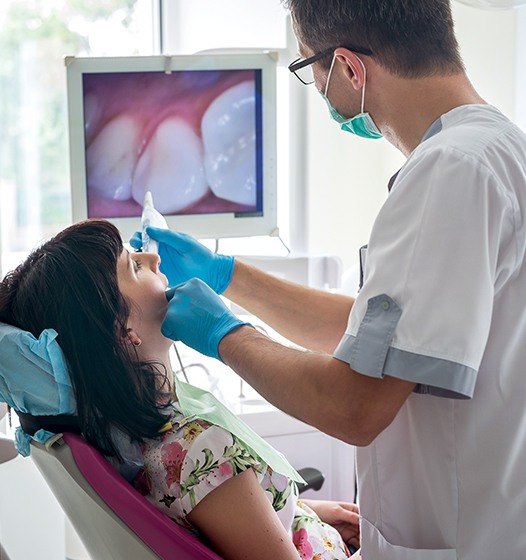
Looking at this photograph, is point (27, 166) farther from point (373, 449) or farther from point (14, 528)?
point (373, 449)

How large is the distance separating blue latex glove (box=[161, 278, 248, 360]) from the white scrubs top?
0.86ft

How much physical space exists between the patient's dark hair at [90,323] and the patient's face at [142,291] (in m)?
0.03

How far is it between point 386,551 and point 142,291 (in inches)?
22.3

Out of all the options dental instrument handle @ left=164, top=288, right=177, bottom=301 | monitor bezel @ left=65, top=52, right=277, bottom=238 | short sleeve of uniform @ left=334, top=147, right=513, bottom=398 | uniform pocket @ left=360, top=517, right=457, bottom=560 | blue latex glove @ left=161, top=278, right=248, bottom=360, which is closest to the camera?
short sleeve of uniform @ left=334, top=147, right=513, bottom=398

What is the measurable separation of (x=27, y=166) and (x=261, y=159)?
58.9 inches

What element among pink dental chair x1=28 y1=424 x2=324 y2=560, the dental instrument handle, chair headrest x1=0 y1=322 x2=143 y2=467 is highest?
the dental instrument handle

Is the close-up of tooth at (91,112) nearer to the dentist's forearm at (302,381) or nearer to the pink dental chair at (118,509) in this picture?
the dentist's forearm at (302,381)

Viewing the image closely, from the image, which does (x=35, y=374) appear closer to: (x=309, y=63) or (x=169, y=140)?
(x=309, y=63)

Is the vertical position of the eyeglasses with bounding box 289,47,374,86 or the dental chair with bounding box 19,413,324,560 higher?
the eyeglasses with bounding box 289,47,374,86

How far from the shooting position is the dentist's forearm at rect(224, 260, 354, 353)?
183 cm

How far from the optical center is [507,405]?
49.0 inches

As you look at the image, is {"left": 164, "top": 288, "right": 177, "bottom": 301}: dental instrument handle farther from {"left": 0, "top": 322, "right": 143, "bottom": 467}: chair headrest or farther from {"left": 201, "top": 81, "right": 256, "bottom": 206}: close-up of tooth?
{"left": 201, "top": 81, "right": 256, "bottom": 206}: close-up of tooth

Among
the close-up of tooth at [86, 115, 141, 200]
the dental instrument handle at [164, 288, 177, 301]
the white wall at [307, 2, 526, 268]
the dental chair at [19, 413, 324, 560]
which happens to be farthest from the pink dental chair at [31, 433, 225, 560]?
the white wall at [307, 2, 526, 268]

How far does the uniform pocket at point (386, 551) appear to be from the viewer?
1.29m
